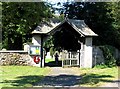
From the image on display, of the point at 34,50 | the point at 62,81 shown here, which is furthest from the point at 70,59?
the point at 62,81

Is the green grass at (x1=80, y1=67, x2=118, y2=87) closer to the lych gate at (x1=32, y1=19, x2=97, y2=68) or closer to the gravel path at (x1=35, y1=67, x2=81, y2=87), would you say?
the gravel path at (x1=35, y1=67, x2=81, y2=87)

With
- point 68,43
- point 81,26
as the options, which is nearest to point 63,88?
point 81,26

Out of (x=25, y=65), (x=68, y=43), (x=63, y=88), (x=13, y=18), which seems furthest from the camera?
(x=68, y=43)

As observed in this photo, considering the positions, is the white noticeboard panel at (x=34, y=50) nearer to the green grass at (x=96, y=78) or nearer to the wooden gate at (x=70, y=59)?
the wooden gate at (x=70, y=59)

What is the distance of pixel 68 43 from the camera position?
36.2 meters

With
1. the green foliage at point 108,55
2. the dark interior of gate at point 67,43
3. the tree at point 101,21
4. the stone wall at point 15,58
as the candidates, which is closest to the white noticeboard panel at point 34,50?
the stone wall at point 15,58

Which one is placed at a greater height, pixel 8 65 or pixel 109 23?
pixel 109 23

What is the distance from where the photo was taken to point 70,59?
103ft

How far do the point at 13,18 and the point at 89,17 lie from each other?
69.5ft

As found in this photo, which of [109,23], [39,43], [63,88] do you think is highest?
[109,23]

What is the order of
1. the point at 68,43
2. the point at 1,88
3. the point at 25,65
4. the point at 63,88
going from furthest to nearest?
the point at 68,43, the point at 25,65, the point at 63,88, the point at 1,88

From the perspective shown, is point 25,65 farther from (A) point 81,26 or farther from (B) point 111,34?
(B) point 111,34

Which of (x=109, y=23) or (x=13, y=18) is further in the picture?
(x=109, y=23)

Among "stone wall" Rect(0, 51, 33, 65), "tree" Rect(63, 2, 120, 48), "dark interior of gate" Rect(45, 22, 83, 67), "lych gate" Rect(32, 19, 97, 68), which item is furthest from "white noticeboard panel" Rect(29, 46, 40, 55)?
"tree" Rect(63, 2, 120, 48)
